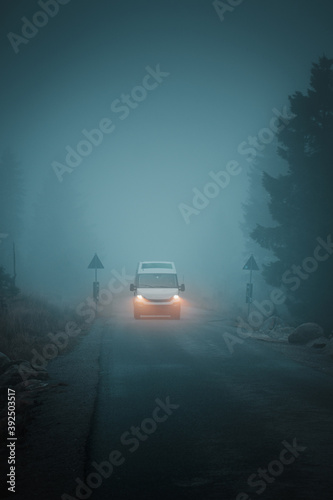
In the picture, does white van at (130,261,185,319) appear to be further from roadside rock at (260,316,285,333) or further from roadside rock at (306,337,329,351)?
roadside rock at (306,337,329,351)

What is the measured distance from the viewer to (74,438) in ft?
18.6

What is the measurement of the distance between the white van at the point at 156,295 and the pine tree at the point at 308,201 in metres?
4.90

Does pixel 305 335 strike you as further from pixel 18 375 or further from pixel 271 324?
pixel 18 375

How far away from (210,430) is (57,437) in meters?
2.02

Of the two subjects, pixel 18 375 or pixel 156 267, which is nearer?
pixel 18 375

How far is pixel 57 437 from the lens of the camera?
18.9 feet

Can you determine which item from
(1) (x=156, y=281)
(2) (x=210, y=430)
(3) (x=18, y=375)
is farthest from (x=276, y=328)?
(2) (x=210, y=430)

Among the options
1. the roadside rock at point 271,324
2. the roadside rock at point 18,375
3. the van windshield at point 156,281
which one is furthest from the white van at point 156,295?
the roadside rock at point 18,375

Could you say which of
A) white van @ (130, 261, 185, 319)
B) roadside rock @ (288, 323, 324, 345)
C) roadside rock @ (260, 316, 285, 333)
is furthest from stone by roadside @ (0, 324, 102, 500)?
roadside rock @ (260, 316, 285, 333)

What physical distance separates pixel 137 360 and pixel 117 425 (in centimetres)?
525

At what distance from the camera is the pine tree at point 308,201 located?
18.8 m

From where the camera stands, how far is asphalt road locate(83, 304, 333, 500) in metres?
4.30

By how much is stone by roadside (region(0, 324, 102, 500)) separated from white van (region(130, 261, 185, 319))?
37.4 ft

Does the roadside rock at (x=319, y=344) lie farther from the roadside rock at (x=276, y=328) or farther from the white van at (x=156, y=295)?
the white van at (x=156, y=295)
